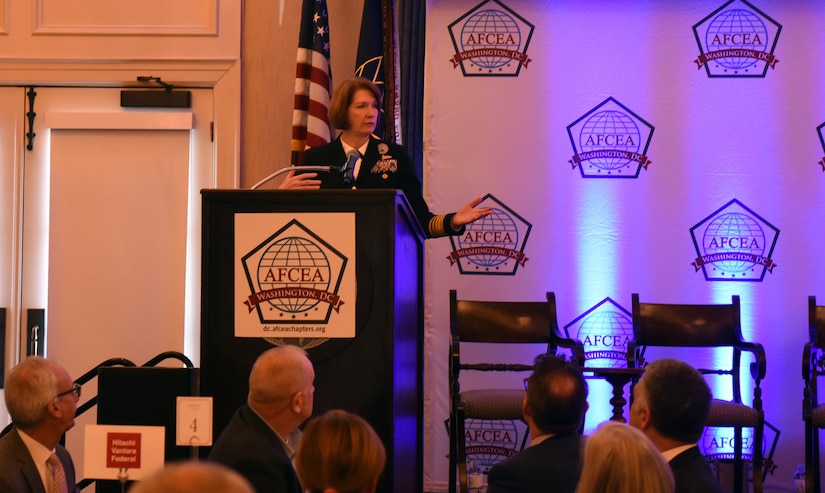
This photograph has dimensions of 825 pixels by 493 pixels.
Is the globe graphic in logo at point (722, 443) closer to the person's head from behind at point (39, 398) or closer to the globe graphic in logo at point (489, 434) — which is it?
the globe graphic in logo at point (489, 434)

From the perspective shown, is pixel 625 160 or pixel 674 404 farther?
pixel 625 160

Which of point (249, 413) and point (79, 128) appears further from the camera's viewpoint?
point (79, 128)

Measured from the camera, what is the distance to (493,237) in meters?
5.69

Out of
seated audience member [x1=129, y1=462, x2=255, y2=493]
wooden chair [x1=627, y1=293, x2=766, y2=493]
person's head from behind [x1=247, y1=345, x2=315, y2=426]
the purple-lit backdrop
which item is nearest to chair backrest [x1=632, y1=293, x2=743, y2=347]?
wooden chair [x1=627, y1=293, x2=766, y2=493]

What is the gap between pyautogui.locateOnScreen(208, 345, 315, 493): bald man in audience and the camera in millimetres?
2375

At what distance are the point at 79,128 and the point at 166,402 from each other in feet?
11.6

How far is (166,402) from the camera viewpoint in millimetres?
3029

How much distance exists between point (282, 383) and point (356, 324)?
0.29m

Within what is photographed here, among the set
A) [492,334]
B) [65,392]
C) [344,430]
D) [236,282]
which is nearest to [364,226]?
[236,282]

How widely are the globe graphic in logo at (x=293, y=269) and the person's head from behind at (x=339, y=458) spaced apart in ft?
2.39

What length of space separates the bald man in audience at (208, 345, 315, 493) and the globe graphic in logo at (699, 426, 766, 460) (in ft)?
12.0

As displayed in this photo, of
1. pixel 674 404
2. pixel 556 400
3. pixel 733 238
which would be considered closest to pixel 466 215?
pixel 556 400

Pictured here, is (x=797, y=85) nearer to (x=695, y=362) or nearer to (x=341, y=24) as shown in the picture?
(x=695, y=362)

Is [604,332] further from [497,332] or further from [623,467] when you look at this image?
[623,467]
